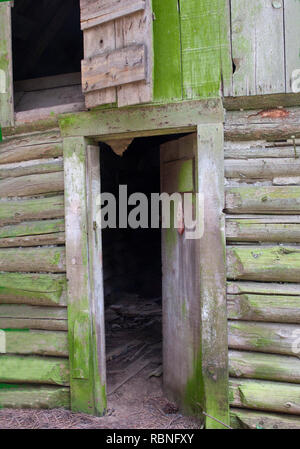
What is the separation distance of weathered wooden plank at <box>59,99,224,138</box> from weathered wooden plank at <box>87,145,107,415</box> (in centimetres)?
23

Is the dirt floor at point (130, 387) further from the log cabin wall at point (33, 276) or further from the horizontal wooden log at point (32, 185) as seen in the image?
the horizontal wooden log at point (32, 185)

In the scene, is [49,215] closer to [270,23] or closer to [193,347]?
[193,347]

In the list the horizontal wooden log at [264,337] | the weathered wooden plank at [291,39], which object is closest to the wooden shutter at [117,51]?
the weathered wooden plank at [291,39]

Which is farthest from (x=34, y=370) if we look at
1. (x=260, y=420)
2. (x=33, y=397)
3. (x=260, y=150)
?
(x=260, y=150)

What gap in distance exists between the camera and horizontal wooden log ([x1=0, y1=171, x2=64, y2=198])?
3797mm

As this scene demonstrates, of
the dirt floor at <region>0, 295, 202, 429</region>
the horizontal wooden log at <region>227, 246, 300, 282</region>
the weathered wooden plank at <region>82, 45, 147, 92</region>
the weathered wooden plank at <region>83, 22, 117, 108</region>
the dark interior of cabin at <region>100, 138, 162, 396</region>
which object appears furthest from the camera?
the dark interior of cabin at <region>100, 138, 162, 396</region>

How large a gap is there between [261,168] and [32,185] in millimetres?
2153

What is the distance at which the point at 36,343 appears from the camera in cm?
382

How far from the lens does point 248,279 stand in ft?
10.9

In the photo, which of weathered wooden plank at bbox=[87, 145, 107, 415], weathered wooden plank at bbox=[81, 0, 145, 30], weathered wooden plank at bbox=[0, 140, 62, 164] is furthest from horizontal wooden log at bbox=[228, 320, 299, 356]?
weathered wooden plank at bbox=[81, 0, 145, 30]

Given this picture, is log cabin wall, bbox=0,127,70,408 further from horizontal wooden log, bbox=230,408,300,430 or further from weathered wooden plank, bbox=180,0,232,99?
horizontal wooden log, bbox=230,408,300,430

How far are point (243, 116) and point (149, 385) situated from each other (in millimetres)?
3036

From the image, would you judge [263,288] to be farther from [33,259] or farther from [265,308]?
A: [33,259]

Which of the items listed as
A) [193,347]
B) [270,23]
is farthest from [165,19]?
[193,347]
